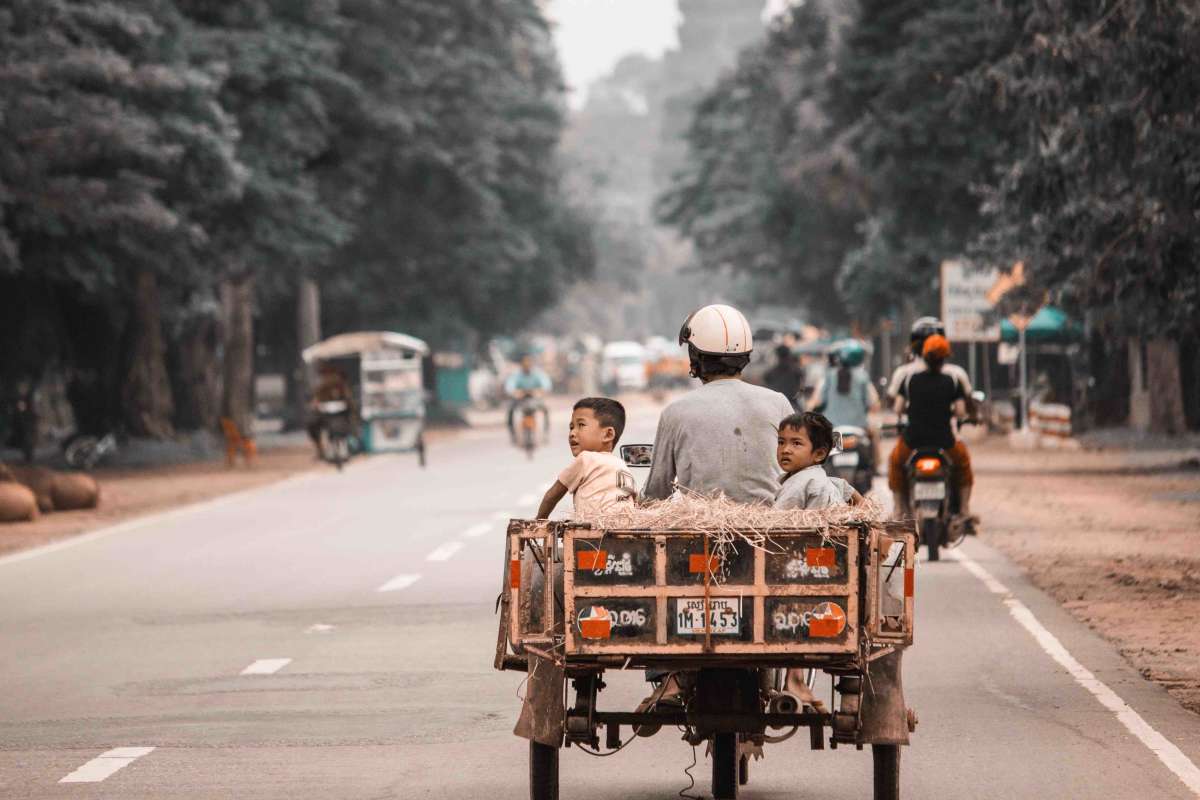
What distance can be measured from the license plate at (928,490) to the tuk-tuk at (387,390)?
71.9 ft

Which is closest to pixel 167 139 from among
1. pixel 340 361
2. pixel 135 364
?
pixel 135 364

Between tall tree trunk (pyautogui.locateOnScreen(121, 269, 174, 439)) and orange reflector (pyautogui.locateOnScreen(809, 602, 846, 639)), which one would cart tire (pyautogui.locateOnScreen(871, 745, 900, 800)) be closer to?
orange reflector (pyautogui.locateOnScreen(809, 602, 846, 639))

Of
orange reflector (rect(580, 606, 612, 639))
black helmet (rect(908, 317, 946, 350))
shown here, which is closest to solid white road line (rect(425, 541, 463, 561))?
black helmet (rect(908, 317, 946, 350))

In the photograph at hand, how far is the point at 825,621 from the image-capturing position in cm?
697

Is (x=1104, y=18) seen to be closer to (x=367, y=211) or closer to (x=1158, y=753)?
(x=1158, y=753)

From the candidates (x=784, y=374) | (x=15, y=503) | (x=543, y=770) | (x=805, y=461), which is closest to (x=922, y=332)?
(x=784, y=374)

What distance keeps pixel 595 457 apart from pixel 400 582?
28.2ft

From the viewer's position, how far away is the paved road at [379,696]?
28.0ft

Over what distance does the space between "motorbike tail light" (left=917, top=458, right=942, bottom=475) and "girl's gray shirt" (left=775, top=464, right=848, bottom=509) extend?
9040 millimetres

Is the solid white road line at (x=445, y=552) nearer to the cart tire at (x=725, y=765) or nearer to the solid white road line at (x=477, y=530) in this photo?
the solid white road line at (x=477, y=530)

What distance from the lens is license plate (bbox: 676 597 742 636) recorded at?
6973 mm

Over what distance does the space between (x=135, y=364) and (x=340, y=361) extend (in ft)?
93.9

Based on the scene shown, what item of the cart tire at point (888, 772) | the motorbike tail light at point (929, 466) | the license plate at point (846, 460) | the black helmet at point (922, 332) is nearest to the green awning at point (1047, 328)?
the license plate at point (846, 460)

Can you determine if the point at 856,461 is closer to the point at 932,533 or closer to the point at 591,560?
the point at 932,533
